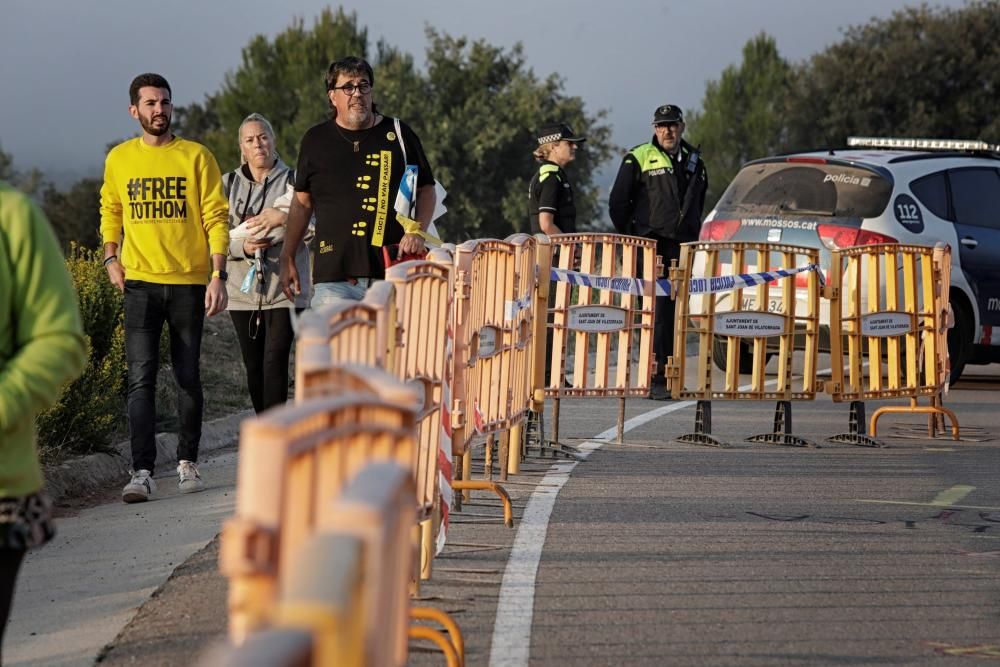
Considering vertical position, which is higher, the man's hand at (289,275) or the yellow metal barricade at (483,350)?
the man's hand at (289,275)

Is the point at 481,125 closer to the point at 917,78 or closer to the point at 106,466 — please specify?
the point at 917,78

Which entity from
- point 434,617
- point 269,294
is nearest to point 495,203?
point 269,294

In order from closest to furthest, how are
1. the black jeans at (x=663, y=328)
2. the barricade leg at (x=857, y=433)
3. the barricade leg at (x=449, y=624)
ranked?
1. the barricade leg at (x=449, y=624)
2. the barricade leg at (x=857, y=433)
3. the black jeans at (x=663, y=328)

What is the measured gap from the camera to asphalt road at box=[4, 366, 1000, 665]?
5.97 metres

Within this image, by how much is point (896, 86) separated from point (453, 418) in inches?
2323

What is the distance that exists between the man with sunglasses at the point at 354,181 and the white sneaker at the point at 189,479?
123cm

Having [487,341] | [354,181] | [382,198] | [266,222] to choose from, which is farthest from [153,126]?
[487,341]

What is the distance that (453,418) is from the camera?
7.99 meters

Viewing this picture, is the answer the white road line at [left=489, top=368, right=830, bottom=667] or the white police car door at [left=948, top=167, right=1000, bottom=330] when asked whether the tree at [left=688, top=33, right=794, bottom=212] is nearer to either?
the white police car door at [left=948, top=167, right=1000, bottom=330]

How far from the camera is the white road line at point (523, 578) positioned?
583cm

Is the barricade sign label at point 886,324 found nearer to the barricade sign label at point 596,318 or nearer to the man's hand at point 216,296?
the barricade sign label at point 596,318

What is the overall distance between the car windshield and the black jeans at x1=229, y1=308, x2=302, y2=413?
6.28 m

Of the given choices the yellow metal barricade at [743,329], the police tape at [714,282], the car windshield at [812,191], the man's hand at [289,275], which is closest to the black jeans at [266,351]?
the man's hand at [289,275]

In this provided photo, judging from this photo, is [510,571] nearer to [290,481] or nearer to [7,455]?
[7,455]
